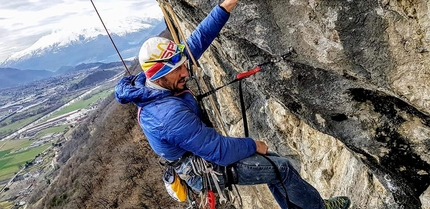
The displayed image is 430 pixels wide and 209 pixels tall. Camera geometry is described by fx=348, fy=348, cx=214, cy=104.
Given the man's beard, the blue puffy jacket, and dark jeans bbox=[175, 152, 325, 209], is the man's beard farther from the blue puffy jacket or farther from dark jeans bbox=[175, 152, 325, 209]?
dark jeans bbox=[175, 152, 325, 209]

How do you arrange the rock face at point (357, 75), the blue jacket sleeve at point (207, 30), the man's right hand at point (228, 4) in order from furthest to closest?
the blue jacket sleeve at point (207, 30) < the man's right hand at point (228, 4) < the rock face at point (357, 75)

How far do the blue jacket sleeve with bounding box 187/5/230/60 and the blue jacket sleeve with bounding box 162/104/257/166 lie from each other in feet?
4.55

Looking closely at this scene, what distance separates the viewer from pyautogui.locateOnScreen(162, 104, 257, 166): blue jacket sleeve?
13.5ft

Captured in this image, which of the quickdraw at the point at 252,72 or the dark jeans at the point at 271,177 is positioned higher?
the quickdraw at the point at 252,72

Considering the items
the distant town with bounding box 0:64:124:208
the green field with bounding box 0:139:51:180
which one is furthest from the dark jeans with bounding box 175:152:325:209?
the green field with bounding box 0:139:51:180

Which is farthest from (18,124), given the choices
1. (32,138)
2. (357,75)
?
(357,75)

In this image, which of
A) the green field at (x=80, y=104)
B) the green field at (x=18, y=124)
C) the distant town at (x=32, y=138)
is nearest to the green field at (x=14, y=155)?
the distant town at (x=32, y=138)

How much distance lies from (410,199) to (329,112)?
65.9 inches

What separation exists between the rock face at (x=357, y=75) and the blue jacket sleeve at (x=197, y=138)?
1.57m

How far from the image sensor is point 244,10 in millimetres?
5191

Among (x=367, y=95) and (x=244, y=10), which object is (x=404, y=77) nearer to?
(x=367, y=95)

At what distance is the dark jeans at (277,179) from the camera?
15.9 ft

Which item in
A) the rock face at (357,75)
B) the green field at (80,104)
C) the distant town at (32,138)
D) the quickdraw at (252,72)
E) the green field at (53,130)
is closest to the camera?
the rock face at (357,75)

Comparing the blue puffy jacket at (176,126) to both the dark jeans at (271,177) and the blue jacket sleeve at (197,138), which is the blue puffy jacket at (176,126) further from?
the dark jeans at (271,177)
